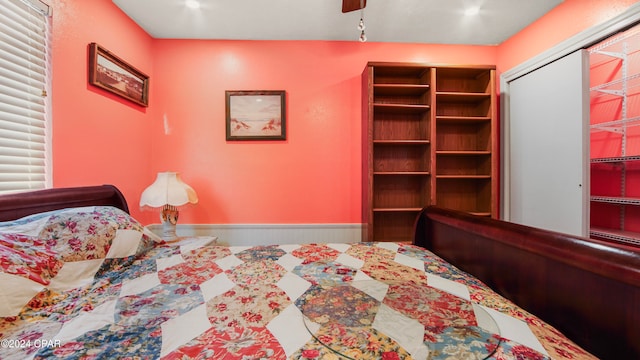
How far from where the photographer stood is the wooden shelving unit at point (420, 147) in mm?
2428

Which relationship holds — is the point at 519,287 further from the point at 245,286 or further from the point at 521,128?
the point at 521,128

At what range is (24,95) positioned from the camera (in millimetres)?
1379

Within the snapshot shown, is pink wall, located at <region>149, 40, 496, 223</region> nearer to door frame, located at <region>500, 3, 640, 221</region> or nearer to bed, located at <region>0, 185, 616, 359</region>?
door frame, located at <region>500, 3, 640, 221</region>

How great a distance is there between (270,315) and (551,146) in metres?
2.53

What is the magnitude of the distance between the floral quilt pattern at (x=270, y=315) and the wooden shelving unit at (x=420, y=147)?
50.5 inches

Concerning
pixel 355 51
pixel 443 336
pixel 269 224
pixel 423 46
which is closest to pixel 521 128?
pixel 423 46

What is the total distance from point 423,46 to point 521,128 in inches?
50.9

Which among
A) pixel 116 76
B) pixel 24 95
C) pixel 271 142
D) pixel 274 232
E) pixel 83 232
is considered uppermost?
pixel 116 76

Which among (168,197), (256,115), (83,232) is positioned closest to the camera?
(83,232)

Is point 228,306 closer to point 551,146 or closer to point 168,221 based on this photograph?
point 168,221

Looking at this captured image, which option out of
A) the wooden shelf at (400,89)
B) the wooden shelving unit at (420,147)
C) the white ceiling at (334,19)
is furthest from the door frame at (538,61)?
the wooden shelf at (400,89)

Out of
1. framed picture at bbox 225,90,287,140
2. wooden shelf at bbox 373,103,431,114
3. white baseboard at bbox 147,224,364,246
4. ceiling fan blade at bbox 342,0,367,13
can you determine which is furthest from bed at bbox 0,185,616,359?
ceiling fan blade at bbox 342,0,367,13

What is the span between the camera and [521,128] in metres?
2.26

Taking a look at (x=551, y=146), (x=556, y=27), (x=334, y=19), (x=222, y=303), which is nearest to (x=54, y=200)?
(x=222, y=303)
